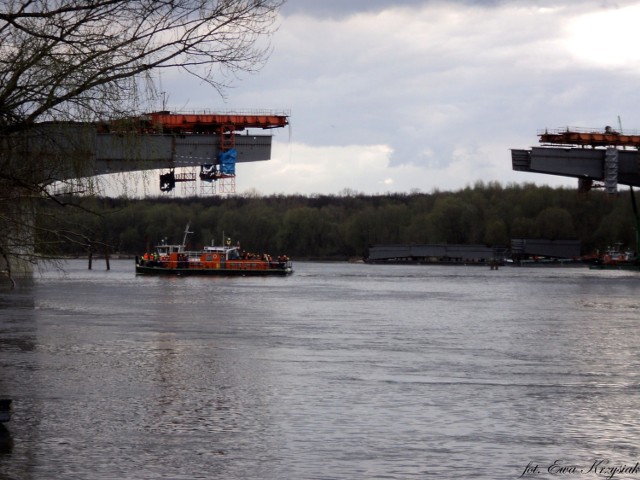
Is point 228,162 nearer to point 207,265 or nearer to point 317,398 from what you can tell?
point 317,398

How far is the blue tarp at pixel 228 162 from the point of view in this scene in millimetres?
59156

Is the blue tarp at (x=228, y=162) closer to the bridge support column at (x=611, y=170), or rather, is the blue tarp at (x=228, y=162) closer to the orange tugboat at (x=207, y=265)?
the bridge support column at (x=611, y=170)

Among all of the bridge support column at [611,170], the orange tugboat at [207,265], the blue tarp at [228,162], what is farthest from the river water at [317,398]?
the orange tugboat at [207,265]

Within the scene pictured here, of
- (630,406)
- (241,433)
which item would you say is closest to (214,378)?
(241,433)

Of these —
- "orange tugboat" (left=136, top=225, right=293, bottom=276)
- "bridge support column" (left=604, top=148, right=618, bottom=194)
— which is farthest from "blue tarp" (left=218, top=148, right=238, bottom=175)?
"orange tugboat" (left=136, top=225, right=293, bottom=276)

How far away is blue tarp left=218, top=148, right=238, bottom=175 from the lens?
59156mm

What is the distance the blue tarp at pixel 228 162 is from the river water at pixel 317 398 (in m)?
19.4

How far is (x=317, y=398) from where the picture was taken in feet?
64.8

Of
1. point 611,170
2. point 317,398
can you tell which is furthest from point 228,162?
point 317,398

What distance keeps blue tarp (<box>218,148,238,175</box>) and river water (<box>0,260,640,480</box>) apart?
63.5ft

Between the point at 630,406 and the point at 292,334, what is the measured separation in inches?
629

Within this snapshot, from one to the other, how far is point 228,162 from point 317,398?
40210 millimetres

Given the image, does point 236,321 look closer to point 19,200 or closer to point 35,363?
point 35,363

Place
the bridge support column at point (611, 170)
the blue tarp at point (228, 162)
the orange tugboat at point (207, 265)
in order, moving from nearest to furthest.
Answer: the blue tarp at point (228, 162)
the bridge support column at point (611, 170)
the orange tugboat at point (207, 265)
